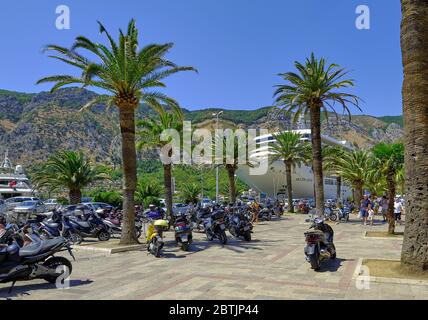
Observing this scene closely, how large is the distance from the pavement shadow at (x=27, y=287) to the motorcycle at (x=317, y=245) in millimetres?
4620

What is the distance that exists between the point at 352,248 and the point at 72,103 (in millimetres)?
150251

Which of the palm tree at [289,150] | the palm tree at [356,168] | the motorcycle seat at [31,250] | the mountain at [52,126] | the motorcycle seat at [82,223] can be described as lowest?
the motorcycle seat at [82,223]

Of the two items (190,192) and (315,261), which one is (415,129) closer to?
(315,261)

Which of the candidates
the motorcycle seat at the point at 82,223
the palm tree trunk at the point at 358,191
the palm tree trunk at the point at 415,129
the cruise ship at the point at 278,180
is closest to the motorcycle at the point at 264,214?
the palm tree trunk at the point at 358,191

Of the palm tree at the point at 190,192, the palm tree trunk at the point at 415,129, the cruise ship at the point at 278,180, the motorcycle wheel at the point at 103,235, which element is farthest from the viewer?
the cruise ship at the point at 278,180

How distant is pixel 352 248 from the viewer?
12.1 metres

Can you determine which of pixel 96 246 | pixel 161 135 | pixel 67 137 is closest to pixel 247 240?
pixel 96 246

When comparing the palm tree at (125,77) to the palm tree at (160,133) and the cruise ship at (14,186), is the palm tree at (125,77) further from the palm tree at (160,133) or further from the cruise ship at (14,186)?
the cruise ship at (14,186)

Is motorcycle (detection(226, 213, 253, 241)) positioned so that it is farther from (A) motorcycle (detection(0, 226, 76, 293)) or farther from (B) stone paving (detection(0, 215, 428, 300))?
(A) motorcycle (detection(0, 226, 76, 293))

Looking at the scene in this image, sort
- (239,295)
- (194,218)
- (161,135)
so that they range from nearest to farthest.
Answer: (239,295) < (194,218) < (161,135)

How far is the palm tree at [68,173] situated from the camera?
97.0 ft

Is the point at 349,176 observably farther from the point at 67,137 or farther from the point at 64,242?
the point at 67,137

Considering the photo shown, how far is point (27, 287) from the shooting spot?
7.22 meters

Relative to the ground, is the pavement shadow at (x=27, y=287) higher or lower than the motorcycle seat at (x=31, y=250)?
lower
